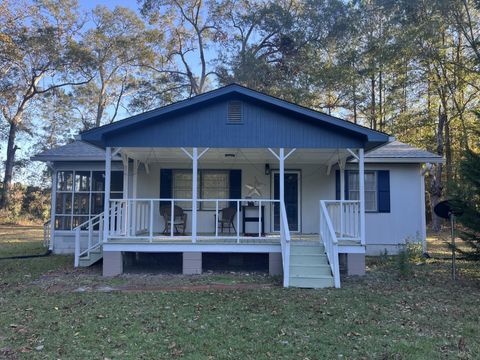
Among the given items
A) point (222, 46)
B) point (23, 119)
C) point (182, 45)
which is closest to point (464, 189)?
point (222, 46)

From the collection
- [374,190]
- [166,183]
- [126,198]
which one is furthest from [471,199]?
[126,198]

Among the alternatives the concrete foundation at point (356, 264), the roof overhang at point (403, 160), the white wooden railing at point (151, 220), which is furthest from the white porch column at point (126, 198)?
the roof overhang at point (403, 160)

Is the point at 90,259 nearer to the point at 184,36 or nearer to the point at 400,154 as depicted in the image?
the point at 400,154

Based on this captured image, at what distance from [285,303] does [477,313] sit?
2816mm

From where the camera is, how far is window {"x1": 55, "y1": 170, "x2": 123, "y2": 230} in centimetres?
1243

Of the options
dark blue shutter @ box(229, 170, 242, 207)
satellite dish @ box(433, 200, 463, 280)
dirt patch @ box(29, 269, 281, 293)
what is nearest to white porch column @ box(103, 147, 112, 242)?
dirt patch @ box(29, 269, 281, 293)

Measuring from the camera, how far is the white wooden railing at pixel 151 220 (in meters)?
9.24

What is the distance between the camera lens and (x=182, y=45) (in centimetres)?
2944

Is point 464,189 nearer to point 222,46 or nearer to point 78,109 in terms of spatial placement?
point 222,46

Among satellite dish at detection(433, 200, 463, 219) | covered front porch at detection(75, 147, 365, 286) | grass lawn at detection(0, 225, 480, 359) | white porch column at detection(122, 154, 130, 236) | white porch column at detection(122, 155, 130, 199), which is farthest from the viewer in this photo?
covered front porch at detection(75, 147, 365, 286)

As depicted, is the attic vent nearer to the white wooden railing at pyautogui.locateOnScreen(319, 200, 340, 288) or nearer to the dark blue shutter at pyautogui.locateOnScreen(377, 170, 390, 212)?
the white wooden railing at pyautogui.locateOnScreen(319, 200, 340, 288)

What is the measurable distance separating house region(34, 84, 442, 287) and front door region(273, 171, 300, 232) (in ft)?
0.10

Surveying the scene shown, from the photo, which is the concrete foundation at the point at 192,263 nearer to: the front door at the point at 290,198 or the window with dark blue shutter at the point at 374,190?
the front door at the point at 290,198

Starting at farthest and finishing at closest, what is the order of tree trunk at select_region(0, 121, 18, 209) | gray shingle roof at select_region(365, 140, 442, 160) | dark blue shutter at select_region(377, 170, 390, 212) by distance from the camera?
tree trunk at select_region(0, 121, 18, 209)
dark blue shutter at select_region(377, 170, 390, 212)
gray shingle roof at select_region(365, 140, 442, 160)
